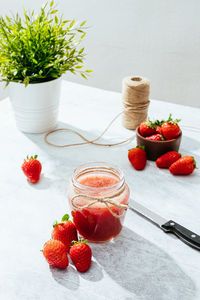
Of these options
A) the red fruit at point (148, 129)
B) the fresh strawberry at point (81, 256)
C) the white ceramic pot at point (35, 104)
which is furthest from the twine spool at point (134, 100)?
the fresh strawberry at point (81, 256)

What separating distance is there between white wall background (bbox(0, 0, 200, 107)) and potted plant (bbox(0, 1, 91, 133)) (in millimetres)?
1461

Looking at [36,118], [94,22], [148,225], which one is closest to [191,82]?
[94,22]

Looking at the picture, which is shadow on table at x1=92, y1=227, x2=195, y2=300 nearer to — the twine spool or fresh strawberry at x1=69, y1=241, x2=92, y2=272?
fresh strawberry at x1=69, y1=241, x2=92, y2=272

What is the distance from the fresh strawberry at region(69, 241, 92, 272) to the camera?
78 centimetres

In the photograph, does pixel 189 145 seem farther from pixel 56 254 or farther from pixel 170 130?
pixel 56 254

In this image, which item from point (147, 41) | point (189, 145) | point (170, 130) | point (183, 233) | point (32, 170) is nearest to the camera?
point (183, 233)

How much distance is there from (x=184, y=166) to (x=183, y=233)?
12.3 inches

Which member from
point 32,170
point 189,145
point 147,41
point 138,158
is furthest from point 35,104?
point 147,41

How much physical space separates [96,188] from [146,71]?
2.22m

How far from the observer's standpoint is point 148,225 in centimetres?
94

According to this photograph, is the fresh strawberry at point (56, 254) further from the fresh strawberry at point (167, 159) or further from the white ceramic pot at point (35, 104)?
the white ceramic pot at point (35, 104)

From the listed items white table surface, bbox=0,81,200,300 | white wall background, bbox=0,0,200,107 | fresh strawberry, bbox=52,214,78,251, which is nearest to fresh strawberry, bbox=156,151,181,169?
white table surface, bbox=0,81,200,300

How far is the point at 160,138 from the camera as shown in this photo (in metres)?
1.23

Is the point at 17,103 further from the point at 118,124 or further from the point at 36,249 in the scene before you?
the point at 36,249
